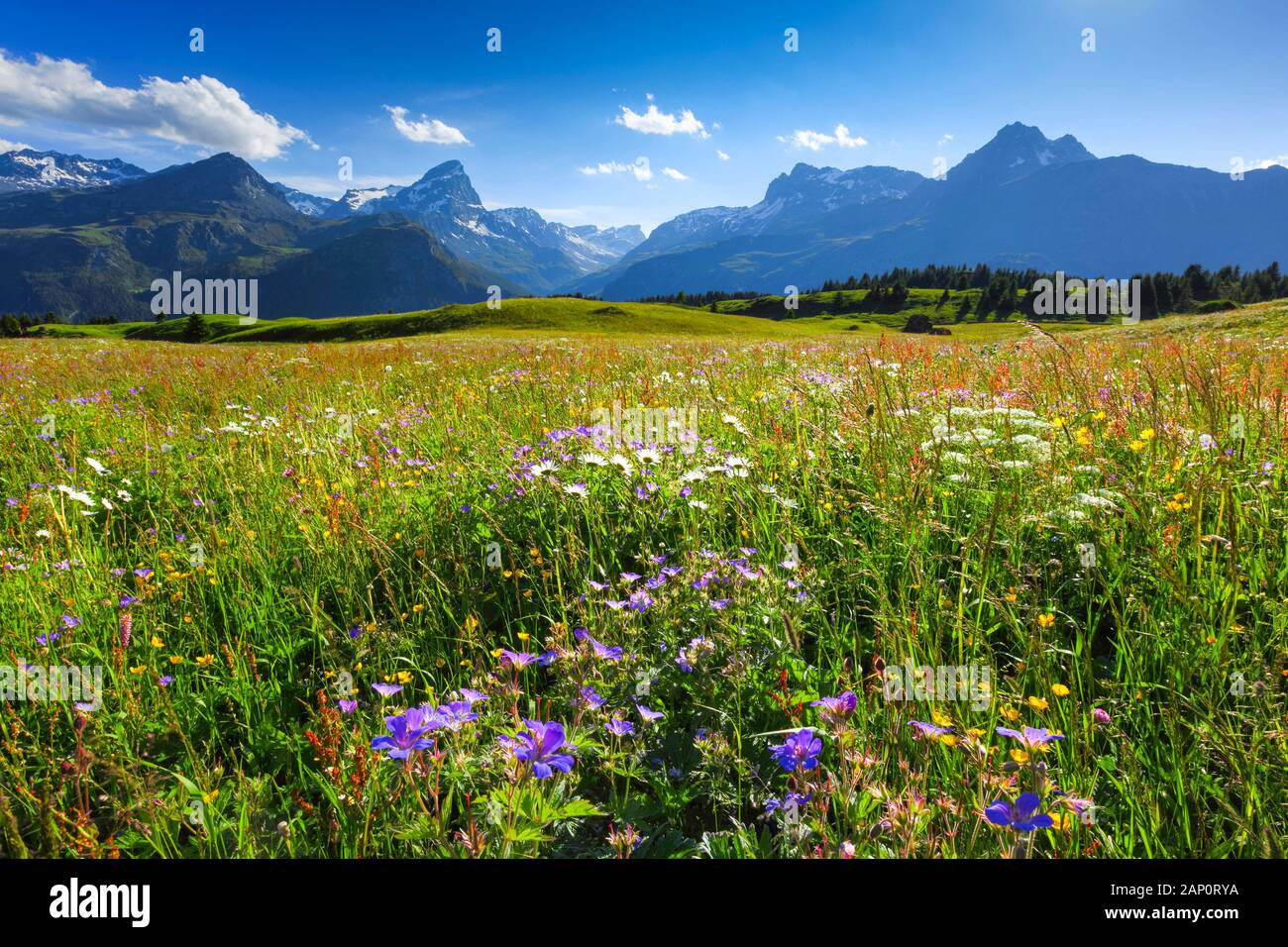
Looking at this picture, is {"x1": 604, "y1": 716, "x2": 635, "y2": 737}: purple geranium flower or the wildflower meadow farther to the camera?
{"x1": 604, "y1": 716, "x2": 635, "y2": 737}: purple geranium flower

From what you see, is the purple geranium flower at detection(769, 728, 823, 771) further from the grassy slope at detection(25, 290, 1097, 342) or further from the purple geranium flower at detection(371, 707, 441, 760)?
the grassy slope at detection(25, 290, 1097, 342)

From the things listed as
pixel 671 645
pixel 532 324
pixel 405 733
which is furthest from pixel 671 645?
pixel 532 324

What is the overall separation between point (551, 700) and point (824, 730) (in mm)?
943

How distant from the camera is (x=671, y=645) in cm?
253

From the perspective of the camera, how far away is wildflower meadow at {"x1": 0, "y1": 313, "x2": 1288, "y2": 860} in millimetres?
1636

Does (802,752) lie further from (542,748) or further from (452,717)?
(452,717)

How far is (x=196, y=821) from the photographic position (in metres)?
1.83

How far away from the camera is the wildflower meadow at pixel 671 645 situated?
5.37 ft

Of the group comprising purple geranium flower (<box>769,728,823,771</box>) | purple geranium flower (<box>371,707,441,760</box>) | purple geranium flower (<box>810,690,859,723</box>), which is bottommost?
purple geranium flower (<box>769,728,823,771</box>)

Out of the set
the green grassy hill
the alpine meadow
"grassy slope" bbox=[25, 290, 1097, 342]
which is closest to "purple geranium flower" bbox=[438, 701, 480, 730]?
the alpine meadow

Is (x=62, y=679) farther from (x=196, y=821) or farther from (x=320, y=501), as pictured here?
(x=320, y=501)

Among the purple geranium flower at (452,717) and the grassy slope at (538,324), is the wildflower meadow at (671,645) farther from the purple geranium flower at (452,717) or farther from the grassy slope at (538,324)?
the grassy slope at (538,324)

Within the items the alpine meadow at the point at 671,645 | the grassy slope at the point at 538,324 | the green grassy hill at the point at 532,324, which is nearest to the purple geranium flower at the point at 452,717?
the alpine meadow at the point at 671,645
